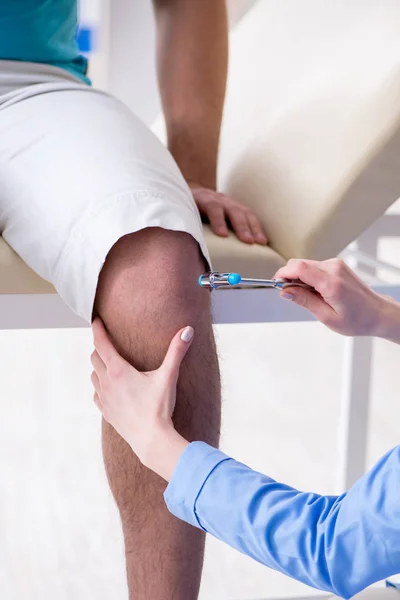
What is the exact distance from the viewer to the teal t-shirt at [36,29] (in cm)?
108

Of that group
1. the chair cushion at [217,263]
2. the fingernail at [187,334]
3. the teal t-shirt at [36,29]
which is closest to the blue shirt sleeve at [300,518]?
the fingernail at [187,334]

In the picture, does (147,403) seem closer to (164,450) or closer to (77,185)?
(164,450)

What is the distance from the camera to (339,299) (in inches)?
33.3

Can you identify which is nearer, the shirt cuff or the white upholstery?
the shirt cuff

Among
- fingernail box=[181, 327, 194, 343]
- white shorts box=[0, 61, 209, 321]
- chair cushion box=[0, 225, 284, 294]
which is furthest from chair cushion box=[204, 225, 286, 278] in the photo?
fingernail box=[181, 327, 194, 343]

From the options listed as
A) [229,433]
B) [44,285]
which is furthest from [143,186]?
[229,433]

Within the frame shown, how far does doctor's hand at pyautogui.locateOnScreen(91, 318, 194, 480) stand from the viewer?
29.6 inches

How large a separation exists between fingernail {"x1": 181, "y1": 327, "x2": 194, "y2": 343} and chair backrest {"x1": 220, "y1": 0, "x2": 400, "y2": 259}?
33 cm

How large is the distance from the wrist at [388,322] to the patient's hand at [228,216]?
0.81 ft

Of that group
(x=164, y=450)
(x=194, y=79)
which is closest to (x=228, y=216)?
(x=194, y=79)

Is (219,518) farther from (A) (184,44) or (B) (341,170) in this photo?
(A) (184,44)

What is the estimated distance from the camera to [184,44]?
50.9 inches

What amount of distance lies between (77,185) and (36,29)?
34 cm

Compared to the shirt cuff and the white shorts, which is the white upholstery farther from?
the shirt cuff
